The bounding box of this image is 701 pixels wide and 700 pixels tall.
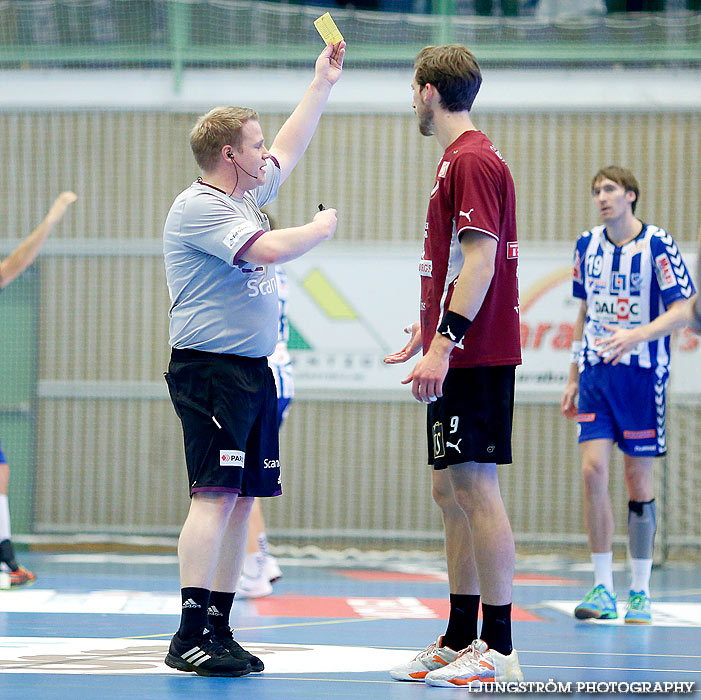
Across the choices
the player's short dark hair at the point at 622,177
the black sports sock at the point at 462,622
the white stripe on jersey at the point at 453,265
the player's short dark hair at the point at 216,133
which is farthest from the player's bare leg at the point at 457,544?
the player's short dark hair at the point at 622,177

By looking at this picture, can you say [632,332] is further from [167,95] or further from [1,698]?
[167,95]

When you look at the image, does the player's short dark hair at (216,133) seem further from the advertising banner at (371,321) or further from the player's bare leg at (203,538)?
the advertising banner at (371,321)

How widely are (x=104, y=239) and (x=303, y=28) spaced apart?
8.24 feet

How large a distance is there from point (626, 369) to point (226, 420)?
8.86 ft

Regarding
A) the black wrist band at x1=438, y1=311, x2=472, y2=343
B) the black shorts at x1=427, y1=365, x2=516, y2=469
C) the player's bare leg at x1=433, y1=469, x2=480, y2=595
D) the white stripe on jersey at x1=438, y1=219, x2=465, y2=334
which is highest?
the white stripe on jersey at x1=438, y1=219, x2=465, y2=334

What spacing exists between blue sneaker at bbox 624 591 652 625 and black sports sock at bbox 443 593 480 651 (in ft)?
5.93

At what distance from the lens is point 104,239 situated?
8766mm

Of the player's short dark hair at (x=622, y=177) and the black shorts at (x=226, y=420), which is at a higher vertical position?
the player's short dark hair at (x=622, y=177)

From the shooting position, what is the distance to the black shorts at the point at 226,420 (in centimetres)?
354

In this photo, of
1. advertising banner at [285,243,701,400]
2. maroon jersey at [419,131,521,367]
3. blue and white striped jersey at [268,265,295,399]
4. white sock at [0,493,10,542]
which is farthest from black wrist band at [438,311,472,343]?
advertising banner at [285,243,701,400]

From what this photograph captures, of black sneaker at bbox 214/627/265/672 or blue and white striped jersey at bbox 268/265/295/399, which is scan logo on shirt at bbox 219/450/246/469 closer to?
black sneaker at bbox 214/627/265/672

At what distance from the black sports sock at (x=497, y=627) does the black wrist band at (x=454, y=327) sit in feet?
2.94

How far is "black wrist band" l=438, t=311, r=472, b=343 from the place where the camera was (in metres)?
3.31

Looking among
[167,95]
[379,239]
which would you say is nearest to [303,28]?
[167,95]
